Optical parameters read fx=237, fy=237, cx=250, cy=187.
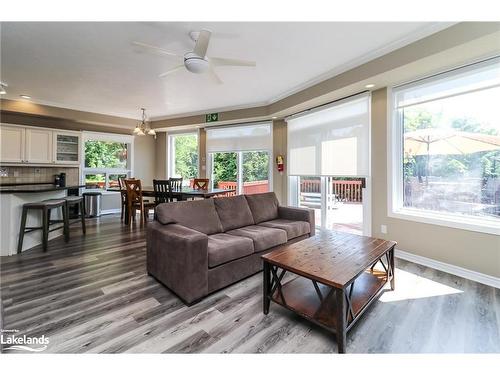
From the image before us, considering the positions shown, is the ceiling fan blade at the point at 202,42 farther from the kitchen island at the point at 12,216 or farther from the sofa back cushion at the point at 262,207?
the kitchen island at the point at 12,216

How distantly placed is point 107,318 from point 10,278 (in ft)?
5.08

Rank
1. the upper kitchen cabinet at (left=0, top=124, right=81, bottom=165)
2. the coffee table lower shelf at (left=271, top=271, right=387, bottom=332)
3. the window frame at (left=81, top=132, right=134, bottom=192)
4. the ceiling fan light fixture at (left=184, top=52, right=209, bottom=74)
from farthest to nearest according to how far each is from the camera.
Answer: the window frame at (left=81, top=132, right=134, bottom=192) → the upper kitchen cabinet at (left=0, top=124, right=81, bottom=165) → the ceiling fan light fixture at (left=184, top=52, right=209, bottom=74) → the coffee table lower shelf at (left=271, top=271, right=387, bottom=332)

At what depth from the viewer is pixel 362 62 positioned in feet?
10.0

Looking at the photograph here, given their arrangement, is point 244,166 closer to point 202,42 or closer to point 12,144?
point 202,42

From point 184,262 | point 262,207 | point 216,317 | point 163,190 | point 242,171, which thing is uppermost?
point 242,171

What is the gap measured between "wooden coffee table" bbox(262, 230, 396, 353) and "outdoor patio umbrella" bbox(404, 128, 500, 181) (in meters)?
1.60

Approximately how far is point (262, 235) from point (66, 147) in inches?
219

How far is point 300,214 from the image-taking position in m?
3.54

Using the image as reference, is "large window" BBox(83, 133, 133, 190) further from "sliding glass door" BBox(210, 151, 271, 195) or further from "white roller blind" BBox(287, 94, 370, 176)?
"white roller blind" BBox(287, 94, 370, 176)

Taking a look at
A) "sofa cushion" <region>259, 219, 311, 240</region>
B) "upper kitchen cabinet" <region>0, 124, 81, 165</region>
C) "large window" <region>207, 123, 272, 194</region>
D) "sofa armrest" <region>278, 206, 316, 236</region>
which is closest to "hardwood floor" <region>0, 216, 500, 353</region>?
"sofa cushion" <region>259, 219, 311, 240</region>

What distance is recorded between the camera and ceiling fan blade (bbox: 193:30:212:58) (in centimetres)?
206

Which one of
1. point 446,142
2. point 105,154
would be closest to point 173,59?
point 446,142

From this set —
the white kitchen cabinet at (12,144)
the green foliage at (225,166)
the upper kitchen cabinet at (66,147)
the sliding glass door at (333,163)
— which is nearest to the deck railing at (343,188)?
the sliding glass door at (333,163)
